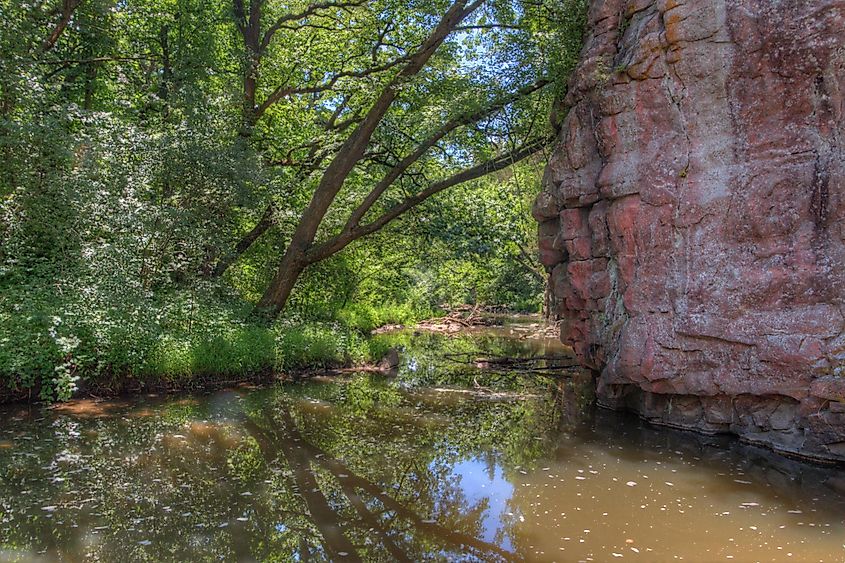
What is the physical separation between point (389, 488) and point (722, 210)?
6.05 m

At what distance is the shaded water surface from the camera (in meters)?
5.18

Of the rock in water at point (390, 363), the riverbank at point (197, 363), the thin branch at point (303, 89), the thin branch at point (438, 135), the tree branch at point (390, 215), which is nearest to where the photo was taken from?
the riverbank at point (197, 363)

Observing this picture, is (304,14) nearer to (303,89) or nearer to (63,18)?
(303,89)

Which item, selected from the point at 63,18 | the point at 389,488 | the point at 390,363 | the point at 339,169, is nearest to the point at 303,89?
the point at 339,169

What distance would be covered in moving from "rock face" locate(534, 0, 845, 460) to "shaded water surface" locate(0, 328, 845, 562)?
852 millimetres

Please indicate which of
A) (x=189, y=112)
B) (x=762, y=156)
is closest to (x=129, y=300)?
(x=189, y=112)

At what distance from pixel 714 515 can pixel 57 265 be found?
10463 mm

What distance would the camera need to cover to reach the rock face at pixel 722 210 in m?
7.73

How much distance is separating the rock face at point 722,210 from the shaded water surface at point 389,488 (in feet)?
2.80

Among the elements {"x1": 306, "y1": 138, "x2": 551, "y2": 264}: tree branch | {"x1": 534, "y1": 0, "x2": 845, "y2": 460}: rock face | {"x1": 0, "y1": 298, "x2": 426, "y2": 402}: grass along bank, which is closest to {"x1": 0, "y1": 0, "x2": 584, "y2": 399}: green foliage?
{"x1": 0, "y1": 298, "x2": 426, "y2": 402}: grass along bank

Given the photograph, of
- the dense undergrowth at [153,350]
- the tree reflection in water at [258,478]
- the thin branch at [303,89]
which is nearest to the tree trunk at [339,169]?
the dense undergrowth at [153,350]

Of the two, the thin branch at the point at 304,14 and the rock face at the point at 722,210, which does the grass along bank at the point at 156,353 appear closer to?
the rock face at the point at 722,210

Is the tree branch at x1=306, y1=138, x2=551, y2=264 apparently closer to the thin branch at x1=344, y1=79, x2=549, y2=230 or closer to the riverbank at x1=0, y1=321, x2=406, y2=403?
the thin branch at x1=344, y1=79, x2=549, y2=230

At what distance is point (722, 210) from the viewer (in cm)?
855
